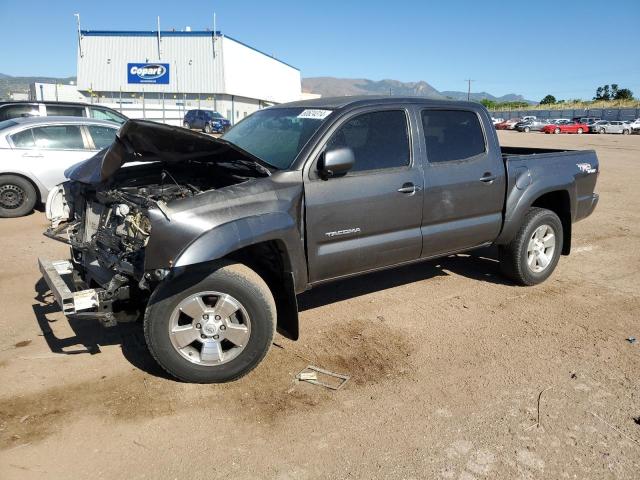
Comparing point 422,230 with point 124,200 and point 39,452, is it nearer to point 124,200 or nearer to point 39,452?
point 124,200

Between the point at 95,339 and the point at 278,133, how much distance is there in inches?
88.7

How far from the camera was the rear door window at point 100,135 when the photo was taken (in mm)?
9164

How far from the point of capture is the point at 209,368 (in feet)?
11.8

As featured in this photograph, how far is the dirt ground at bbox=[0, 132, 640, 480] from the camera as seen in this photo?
112 inches

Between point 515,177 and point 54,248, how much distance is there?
563 centimetres

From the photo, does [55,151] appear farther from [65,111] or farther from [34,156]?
[65,111]

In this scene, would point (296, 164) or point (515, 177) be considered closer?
point (296, 164)

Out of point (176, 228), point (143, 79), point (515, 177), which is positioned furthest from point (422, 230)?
point (143, 79)

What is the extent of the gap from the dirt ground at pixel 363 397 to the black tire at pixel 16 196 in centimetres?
376

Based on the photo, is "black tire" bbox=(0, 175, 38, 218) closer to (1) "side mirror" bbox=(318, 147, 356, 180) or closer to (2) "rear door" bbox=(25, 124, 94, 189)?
(2) "rear door" bbox=(25, 124, 94, 189)

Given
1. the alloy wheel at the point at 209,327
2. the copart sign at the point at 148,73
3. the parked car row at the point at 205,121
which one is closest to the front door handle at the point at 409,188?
the alloy wheel at the point at 209,327

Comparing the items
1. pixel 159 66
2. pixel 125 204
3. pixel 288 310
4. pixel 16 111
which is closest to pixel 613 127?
pixel 159 66

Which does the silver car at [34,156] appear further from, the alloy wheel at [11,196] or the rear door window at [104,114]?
the rear door window at [104,114]

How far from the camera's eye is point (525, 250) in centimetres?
543
